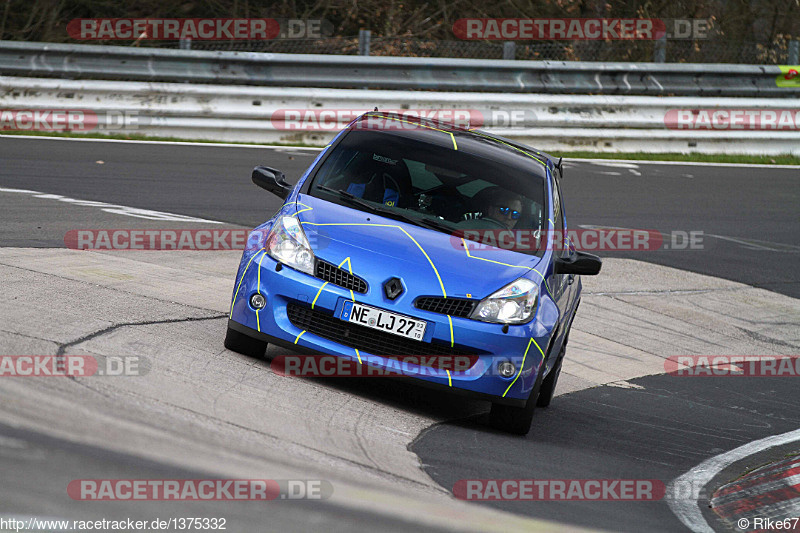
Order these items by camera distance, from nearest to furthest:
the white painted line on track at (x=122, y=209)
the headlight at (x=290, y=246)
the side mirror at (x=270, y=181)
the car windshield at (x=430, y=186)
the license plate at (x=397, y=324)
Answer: the license plate at (x=397, y=324) < the headlight at (x=290, y=246) < the car windshield at (x=430, y=186) < the side mirror at (x=270, y=181) < the white painted line on track at (x=122, y=209)

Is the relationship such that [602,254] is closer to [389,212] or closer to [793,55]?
[389,212]

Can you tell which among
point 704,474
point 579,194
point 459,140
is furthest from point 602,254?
point 704,474

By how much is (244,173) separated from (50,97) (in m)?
3.86

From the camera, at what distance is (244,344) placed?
6.41m

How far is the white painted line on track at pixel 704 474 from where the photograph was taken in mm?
5203

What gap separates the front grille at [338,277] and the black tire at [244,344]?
670mm

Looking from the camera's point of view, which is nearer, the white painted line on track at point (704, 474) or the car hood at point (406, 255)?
the white painted line on track at point (704, 474)

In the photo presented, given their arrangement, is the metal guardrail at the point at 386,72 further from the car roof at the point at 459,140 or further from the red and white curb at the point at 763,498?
the red and white curb at the point at 763,498

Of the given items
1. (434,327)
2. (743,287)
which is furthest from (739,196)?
(434,327)

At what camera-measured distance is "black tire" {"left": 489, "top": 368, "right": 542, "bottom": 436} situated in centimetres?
615

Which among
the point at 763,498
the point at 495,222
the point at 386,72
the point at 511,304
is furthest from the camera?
the point at 386,72

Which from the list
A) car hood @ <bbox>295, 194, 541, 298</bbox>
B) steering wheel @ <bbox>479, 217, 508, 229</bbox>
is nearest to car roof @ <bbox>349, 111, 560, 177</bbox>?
steering wheel @ <bbox>479, 217, 508, 229</bbox>

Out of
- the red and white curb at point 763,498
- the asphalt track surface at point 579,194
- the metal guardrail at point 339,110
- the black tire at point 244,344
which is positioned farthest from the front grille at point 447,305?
the metal guardrail at point 339,110

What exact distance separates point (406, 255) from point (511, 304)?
66 cm
